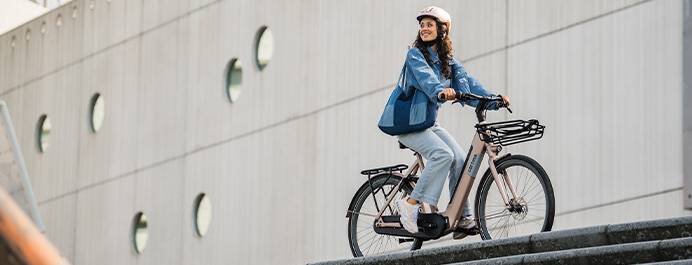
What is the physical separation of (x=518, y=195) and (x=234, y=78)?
36.3 ft

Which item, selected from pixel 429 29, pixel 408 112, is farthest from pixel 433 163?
pixel 429 29

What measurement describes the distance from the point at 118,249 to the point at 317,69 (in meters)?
5.75

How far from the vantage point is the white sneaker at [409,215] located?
24.1 feet

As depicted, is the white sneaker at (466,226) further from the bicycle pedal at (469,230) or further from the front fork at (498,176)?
the front fork at (498,176)

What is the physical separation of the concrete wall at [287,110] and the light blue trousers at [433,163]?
407 centimetres

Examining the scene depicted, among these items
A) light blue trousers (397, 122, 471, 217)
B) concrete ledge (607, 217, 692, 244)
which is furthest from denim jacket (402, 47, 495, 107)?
concrete ledge (607, 217, 692, 244)

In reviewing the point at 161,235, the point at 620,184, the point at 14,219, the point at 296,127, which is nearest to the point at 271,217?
the point at 296,127

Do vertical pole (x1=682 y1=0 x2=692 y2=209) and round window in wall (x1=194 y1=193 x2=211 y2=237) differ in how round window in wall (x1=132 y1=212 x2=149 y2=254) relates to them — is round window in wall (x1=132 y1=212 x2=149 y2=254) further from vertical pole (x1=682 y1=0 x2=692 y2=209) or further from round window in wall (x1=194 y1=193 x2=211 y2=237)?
vertical pole (x1=682 y1=0 x2=692 y2=209)

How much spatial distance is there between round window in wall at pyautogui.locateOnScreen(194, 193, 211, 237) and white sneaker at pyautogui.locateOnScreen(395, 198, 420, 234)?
411 inches

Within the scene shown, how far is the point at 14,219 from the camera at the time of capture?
114 centimetres

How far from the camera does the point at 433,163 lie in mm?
7312

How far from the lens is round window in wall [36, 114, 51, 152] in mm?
22414

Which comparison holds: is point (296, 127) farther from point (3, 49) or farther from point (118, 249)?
point (3, 49)

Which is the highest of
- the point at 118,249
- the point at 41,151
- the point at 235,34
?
the point at 235,34
